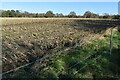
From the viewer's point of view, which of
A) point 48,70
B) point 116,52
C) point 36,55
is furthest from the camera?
point 116,52

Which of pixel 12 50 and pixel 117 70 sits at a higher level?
pixel 12 50

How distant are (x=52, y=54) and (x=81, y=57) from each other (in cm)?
154

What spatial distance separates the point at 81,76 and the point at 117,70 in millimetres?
2565

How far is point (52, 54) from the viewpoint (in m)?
12.1

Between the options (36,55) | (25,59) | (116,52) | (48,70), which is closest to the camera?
(48,70)

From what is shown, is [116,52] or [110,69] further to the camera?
[116,52]

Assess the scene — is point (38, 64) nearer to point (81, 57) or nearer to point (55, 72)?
point (55, 72)

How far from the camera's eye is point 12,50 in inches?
512

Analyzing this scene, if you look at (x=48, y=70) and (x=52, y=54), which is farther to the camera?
(x=52, y=54)

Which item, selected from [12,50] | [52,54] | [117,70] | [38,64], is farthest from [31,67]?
[117,70]

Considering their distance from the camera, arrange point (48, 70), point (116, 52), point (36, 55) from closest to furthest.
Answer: point (48, 70) → point (36, 55) → point (116, 52)

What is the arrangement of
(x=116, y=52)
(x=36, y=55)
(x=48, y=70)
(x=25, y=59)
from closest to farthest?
(x=48, y=70) → (x=25, y=59) → (x=36, y=55) → (x=116, y=52)

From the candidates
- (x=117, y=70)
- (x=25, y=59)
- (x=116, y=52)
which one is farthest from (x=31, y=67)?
(x=116, y=52)

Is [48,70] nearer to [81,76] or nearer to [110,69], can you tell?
[81,76]
